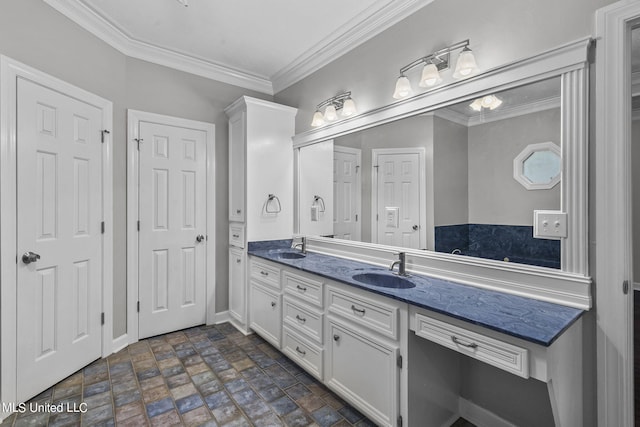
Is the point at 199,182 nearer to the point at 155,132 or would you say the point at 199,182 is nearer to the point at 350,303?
the point at 155,132

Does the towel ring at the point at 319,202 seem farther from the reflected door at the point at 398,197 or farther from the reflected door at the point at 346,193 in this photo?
the reflected door at the point at 398,197

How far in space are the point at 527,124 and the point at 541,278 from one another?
0.79 meters

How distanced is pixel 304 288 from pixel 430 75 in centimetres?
165

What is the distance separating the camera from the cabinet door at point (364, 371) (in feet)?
5.36

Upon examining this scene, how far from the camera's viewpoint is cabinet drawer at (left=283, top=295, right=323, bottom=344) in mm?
2143

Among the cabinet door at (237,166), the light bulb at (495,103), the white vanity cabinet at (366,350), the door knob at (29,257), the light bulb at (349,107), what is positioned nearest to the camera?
the white vanity cabinet at (366,350)

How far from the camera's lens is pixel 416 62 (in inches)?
79.3

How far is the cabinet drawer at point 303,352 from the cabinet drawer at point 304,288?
31 cm

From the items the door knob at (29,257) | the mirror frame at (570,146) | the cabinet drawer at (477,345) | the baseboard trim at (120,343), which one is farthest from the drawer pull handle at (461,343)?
the baseboard trim at (120,343)

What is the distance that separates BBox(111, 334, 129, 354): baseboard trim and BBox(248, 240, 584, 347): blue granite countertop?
1938 millimetres

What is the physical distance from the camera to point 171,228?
3041 millimetres

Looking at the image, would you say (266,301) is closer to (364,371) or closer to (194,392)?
(194,392)

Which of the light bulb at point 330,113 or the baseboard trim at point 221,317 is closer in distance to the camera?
the light bulb at point 330,113

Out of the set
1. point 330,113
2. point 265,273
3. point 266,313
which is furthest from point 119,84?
point 266,313
